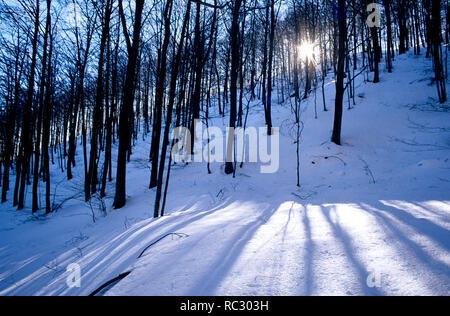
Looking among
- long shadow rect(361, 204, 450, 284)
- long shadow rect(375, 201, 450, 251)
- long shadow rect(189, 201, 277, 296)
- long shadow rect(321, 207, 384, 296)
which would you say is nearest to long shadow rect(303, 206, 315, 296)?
long shadow rect(321, 207, 384, 296)

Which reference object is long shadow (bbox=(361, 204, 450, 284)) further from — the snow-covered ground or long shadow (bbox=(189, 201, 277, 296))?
long shadow (bbox=(189, 201, 277, 296))

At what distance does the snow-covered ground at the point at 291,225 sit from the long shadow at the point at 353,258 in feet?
0.04

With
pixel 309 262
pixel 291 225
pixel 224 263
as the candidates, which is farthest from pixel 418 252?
pixel 224 263

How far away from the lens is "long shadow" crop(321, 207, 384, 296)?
3.61 ft

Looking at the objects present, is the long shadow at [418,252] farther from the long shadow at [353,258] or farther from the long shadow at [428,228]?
the long shadow at [353,258]

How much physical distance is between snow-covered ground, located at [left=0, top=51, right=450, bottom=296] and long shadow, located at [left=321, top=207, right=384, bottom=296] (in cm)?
1

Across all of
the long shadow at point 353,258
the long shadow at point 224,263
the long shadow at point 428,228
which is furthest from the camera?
the long shadow at point 428,228

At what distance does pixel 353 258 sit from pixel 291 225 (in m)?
0.95

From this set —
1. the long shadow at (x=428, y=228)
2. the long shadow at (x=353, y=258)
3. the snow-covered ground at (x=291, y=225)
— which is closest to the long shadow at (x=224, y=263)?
the snow-covered ground at (x=291, y=225)

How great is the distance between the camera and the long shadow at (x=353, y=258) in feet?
3.61

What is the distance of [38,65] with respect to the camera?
9.34 m
